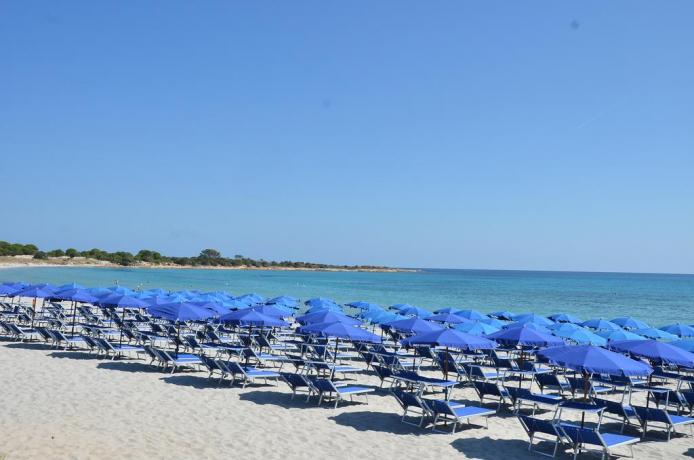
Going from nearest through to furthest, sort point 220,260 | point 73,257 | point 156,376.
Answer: point 156,376 → point 73,257 → point 220,260

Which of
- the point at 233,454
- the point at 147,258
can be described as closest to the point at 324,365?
the point at 233,454

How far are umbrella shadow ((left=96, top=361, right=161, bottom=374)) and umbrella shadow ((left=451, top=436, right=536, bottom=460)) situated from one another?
6.63 m

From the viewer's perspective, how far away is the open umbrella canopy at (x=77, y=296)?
51.9 ft

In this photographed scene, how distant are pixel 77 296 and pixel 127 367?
470 cm

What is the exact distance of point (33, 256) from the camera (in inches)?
3885

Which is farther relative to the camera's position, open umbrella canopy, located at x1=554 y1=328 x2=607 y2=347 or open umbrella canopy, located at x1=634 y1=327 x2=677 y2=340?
open umbrella canopy, located at x1=634 y1=327 x2=677 y2=340

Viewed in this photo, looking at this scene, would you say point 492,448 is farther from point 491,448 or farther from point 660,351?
point 660,351

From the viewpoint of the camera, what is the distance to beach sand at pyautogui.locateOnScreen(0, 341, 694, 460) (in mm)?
6953

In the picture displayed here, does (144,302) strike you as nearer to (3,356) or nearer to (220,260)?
(3,356)

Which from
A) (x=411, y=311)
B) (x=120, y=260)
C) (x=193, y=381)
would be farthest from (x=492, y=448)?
(x=120, y=260)

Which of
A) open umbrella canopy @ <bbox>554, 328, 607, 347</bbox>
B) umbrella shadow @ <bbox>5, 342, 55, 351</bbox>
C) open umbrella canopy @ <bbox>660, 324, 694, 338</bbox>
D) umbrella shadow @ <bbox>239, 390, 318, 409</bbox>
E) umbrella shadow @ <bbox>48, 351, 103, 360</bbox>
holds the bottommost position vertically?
umbrella shadow @ <bbox>5, 342, 55, 351</bbox>

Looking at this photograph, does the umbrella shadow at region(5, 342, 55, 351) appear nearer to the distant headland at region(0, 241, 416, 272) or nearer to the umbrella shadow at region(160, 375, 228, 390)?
the umbrella shadow at region(160, 375, 228, 390)

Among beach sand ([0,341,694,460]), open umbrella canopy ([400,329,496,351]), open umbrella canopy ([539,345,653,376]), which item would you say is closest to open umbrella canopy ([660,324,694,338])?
beach sand ([0,341,694,460])

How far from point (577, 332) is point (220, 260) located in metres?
136
